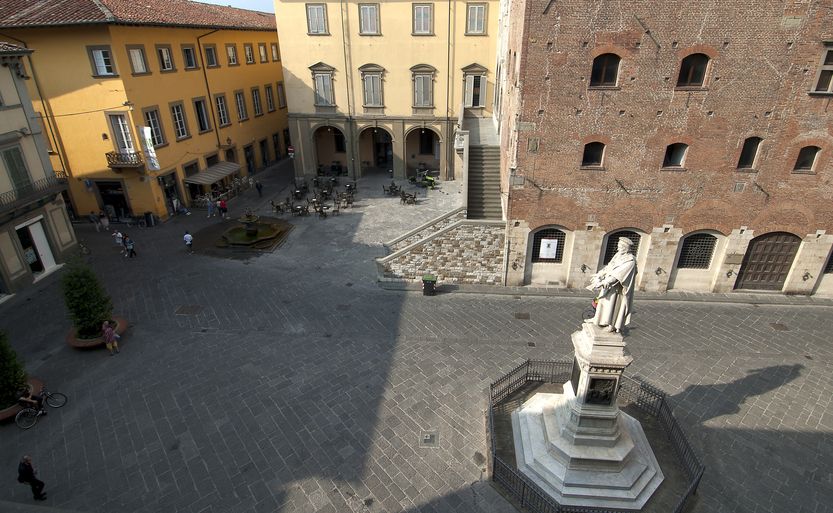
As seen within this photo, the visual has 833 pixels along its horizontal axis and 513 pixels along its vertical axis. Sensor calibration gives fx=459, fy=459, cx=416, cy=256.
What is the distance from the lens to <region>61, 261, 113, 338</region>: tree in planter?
15.6 meters

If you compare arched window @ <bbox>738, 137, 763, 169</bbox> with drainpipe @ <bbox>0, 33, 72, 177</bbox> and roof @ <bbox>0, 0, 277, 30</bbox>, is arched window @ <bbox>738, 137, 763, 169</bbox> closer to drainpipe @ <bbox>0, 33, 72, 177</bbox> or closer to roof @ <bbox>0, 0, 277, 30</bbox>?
roof @ <bbox>0, 0, 277, 30</bbox>

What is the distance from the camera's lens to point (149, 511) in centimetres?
1076

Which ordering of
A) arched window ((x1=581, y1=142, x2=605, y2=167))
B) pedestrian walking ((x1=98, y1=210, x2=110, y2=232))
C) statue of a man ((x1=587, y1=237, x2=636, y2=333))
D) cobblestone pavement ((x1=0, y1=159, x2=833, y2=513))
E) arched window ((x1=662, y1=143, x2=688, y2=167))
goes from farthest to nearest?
pedestrian walking ((x1=98, y1=210, x2=110, y2=232)) < arched window ((x1=581, y1=142, x2=605, y2=167)) < arched window ((x1=662, y1=143, x2=688, y2=167)) < cobblestone pavement ((x1=0, y1=159, x2=833, y2=513)) < statue of a man ((x1=587, y1=237, x2=636, y2=333))

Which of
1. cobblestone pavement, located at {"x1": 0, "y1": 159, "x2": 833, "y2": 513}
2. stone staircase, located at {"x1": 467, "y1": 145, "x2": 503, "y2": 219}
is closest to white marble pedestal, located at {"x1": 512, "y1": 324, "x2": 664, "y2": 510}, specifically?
cobblestone pavement, located at {"x1": 0, "y1": 159, "x2": 833, "y2": 513}

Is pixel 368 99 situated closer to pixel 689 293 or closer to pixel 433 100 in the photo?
pixel 433 100

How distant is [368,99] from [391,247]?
17.9 metres

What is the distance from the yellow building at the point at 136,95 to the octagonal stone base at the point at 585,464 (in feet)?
84.7

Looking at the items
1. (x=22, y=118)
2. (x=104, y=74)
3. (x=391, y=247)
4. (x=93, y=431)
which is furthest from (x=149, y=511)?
(x=104, y=74)

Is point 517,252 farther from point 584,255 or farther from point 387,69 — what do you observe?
point 387,69

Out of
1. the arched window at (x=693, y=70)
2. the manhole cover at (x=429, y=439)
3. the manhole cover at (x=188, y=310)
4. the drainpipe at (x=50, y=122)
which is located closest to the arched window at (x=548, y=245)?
the arched window at (x=693, y=70)

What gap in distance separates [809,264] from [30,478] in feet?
88.8

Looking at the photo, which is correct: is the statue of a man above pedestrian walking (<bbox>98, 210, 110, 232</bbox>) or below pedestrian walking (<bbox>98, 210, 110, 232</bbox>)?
above

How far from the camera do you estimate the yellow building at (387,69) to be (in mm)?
32062

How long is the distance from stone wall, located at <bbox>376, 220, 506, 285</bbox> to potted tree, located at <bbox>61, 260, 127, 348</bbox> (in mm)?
10704
